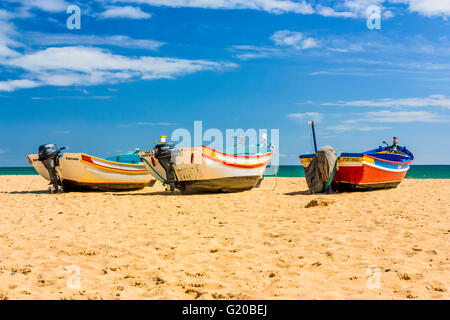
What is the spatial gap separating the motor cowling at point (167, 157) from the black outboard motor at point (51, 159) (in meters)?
4.57

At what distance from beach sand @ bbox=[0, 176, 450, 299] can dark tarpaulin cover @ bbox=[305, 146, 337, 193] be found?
368cm

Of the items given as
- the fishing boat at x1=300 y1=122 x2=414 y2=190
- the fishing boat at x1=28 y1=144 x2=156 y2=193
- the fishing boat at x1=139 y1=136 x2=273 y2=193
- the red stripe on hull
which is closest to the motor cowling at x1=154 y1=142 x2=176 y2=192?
the fishing boat at x1=139 y1=136 x2=273 y2=193

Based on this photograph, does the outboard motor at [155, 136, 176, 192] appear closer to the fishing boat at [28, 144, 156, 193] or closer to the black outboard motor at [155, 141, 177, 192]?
the black outboard motor at [155, 141, 177, 192]

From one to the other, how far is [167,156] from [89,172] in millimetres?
3772

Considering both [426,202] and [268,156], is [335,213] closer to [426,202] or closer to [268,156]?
[426,202]

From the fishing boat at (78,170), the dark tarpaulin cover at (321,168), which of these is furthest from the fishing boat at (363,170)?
the fishing boat at (78,170)

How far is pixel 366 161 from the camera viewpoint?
13.6 m

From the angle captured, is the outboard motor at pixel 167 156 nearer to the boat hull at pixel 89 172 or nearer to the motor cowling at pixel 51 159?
the boat hull at pixel 89 172

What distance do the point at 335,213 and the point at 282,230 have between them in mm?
2468

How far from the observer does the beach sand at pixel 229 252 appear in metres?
4.04

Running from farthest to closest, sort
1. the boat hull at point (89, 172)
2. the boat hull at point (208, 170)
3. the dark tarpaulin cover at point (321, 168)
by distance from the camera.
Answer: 1. the boat hull at point (89, 172)
2. the dark tarpaulin cover at point (321, 168)
3. the boat hull at point (208, 170)

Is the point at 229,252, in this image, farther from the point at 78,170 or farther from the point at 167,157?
the point at 78,170

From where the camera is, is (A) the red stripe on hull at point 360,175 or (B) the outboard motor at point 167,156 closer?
(B) the outboard motor at point 167,156

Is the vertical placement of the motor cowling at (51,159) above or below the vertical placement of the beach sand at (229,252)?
above
